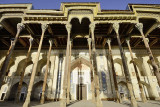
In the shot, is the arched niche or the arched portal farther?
the arched portal

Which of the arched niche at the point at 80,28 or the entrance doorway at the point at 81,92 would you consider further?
the entrance doorway at the point at 81,92

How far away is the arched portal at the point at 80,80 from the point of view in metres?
12.4

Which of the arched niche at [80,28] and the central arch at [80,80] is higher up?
the arched niche at [80,28]

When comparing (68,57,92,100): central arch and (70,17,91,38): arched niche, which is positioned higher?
(70,17,91,38): arched niche

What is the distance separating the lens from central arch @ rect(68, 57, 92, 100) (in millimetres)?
12383

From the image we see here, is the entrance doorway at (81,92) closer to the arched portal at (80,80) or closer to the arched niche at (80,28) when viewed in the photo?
the arched portal at (80,80)

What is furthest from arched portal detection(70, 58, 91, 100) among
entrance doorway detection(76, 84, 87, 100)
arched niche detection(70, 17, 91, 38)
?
arched niche detection(70, 17, 91, 38)

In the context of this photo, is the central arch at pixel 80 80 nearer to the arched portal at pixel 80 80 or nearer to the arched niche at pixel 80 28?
the arched portal at pixel 80 80

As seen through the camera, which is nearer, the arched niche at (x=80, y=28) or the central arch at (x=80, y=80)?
the arched niche at (x=80, y=28)

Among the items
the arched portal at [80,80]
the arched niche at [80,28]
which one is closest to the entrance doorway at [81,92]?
the arched portal at [80,80]

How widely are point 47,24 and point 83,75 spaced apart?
8.00m

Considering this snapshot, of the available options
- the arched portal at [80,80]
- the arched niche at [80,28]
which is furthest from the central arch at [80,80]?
the arched niche at [80,28]

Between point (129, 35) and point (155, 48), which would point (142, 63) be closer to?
point (155, 48)

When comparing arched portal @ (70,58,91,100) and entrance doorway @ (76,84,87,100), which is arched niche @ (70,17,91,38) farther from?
entrance doorway @ (76,84,87,100)
